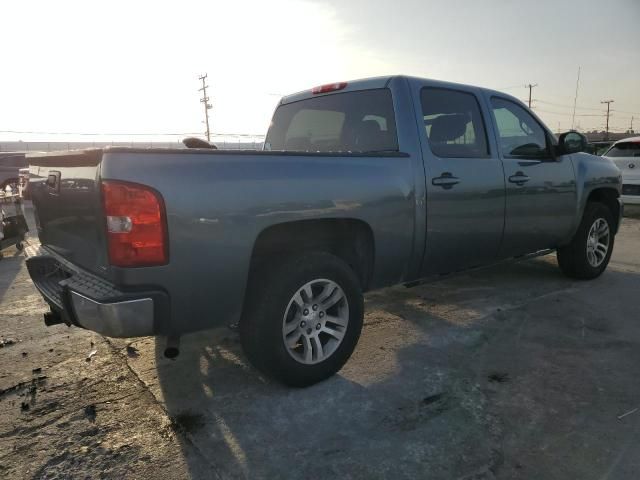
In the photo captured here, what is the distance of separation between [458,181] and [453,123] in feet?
1.73

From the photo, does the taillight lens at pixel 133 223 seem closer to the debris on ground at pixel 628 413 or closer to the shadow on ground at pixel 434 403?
the shadow on ground at pixel 434 403

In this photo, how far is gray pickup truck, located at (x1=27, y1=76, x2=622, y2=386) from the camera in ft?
7.54

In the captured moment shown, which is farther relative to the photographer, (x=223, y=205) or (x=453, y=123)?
(x=453, y=123)

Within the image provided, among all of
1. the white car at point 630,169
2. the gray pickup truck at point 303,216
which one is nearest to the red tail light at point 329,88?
the gray pickup truck at point 303,216

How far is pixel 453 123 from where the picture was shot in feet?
12.6

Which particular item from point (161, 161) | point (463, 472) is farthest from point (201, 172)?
point (463, 472)

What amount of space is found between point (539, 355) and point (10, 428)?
334 cm

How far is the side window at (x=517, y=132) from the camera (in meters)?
4.24

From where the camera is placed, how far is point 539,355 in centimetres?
346

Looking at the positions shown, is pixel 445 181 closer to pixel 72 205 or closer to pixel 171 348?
pixel 171 348

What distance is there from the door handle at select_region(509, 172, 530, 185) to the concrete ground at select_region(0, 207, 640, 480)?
3.82 feet

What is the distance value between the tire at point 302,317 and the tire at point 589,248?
3.24 metres

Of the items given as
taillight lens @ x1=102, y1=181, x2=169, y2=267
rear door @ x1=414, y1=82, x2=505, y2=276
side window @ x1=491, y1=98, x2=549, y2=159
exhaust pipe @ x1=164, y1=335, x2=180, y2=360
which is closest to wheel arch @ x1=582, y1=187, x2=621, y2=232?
side window @ x1=491, y1=98, x2=549, y2=159

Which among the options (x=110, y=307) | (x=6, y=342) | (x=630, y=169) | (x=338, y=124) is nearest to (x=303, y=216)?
(x=110, y=307)
